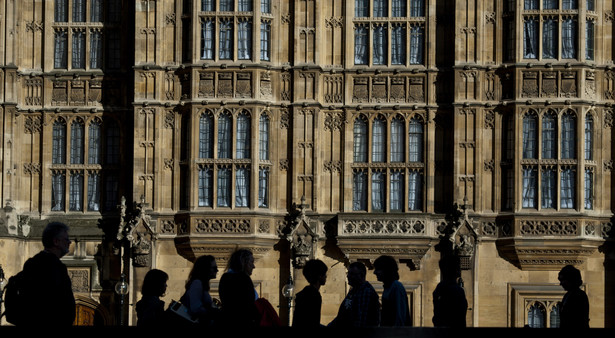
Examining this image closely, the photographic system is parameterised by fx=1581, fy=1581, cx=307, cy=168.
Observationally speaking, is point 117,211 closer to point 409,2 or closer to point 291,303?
point 291,303

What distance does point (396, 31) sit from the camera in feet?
135

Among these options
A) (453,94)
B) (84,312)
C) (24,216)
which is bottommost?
(84,312)

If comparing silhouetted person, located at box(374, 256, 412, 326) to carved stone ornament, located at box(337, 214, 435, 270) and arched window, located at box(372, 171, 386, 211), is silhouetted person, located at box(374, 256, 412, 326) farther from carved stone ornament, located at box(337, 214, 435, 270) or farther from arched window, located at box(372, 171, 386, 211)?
arched window, located at box(372, 171, 386, 211)

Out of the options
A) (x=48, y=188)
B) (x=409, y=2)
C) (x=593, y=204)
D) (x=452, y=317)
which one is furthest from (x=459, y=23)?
(x=452, y=317)

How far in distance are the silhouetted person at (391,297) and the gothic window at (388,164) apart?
63.5ft

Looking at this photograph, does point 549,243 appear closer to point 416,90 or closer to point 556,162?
point 556,162

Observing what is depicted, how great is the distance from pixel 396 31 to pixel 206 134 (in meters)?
5.62

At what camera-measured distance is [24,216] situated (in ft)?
136

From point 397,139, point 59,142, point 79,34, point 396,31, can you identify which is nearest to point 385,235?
point 397,139

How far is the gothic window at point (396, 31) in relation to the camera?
41.0 m

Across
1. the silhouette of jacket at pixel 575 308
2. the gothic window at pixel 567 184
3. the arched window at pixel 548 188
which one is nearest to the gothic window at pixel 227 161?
the arched window at pixel 548 188

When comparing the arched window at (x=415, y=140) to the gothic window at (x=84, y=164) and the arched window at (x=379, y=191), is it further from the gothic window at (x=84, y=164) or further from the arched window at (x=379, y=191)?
the gothic window at (x=84, y=164)

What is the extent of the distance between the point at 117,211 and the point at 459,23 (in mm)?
10190

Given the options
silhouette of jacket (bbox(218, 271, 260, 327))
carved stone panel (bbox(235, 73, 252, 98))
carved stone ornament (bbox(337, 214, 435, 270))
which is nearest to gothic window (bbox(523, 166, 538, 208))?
carved stone ornament (bbox(337, 214, 435, 270))
